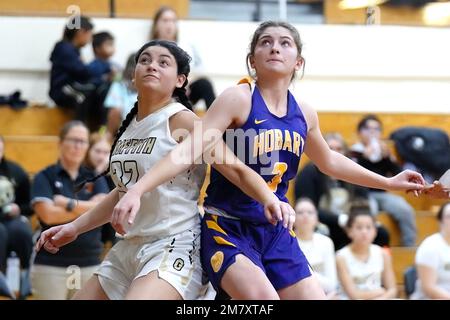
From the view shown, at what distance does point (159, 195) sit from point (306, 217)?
3.25 metres

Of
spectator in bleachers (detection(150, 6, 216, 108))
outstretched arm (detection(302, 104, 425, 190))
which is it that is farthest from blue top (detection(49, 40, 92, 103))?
outstretched arm (detection(302, 104, 425, 190))

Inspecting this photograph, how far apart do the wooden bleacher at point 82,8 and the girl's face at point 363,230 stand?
3.33 m

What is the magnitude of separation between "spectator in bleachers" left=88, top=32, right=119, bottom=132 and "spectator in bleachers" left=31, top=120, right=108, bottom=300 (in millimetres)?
1990

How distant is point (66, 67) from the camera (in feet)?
29.8

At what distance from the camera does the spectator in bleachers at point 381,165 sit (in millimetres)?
8672

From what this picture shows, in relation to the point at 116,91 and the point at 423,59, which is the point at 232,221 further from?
the point at 423,59

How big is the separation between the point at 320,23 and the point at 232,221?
613cm

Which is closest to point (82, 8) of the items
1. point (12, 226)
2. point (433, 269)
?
point (12, 226)

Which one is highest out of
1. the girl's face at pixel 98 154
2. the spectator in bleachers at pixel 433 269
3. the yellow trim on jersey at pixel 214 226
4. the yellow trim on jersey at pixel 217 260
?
the yellow trim on jersey at pixel 214 226

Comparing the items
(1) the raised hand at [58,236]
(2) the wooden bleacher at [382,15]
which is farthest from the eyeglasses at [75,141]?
(2) the wooden bleacher at [382,15]

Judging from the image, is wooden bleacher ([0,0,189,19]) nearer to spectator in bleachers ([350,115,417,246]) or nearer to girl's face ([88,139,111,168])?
spectator in bleachers ([350,115,417,246])

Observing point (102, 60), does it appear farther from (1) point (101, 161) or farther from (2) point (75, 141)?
(2) point (75, 141)

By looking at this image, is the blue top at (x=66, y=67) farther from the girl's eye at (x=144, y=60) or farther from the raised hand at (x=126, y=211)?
the raised hand at (x=126, y=211)
